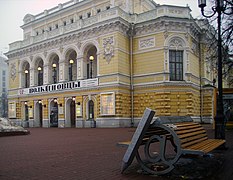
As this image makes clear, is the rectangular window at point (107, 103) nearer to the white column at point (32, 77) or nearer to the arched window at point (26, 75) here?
the white column at point (32, 77)

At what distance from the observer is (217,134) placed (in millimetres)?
10609

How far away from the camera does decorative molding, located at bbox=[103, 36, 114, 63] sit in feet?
101

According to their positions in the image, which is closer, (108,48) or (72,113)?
(108,48)

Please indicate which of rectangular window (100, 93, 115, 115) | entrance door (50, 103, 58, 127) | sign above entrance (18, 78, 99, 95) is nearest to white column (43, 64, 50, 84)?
sign above entrance (18, 78, 99, 95)

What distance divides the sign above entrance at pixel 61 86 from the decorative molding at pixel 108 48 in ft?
9.99

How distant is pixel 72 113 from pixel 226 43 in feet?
81.6

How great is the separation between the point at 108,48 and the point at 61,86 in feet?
29.0

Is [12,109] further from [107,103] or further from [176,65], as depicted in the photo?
[176,65]

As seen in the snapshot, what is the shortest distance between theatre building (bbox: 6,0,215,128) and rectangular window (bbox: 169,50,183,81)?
12cm

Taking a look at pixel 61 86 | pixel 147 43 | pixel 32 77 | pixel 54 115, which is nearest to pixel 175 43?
pixel 147 43

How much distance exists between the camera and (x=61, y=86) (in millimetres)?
35344

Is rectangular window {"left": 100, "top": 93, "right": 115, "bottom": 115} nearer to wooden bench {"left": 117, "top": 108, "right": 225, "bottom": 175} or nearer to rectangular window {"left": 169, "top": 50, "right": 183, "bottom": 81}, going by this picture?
rectangular window {"left": 169, "top": 50, "right": 183, "bottom": 81}

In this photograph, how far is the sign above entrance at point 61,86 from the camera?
106 ft

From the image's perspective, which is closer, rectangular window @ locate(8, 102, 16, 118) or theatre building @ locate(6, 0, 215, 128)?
theatre building @ locate(6, 0, 215, 128)
